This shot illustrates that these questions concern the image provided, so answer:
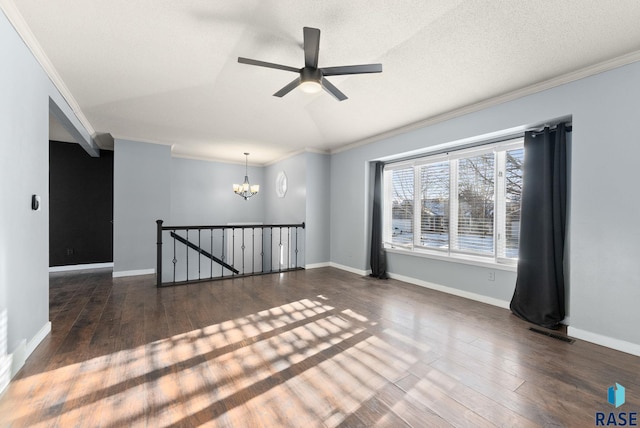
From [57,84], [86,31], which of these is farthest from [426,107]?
[57,84]

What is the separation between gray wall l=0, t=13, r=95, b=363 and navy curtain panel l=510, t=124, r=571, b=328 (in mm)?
4732

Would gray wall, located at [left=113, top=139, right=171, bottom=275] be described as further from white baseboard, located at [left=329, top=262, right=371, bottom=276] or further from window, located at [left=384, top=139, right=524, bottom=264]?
window, located at [left=384, top=139, right=524, bottom=264]

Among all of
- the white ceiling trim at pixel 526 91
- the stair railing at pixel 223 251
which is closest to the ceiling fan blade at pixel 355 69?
the white ceiling trim at pixel 526 91

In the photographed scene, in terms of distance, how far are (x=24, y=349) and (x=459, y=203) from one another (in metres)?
4.95

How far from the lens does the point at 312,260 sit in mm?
5973

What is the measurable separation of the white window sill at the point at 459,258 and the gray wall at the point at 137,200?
4.60 metres

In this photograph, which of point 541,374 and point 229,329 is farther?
point 229,329

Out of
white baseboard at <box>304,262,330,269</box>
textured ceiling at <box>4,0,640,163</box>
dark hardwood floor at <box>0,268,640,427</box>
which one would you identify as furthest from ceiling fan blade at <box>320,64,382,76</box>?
white baseboard at <box>304,262,330,269</box>

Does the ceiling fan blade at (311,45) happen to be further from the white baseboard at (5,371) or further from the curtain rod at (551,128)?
the white baseboard at (5,371)

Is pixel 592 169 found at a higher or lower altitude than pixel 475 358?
higher

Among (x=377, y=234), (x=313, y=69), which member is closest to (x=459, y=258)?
(x=377, y=234)

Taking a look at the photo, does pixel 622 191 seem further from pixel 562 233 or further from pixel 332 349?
pixel 332 349

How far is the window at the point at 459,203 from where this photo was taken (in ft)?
11.6

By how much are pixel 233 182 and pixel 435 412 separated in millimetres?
7061
